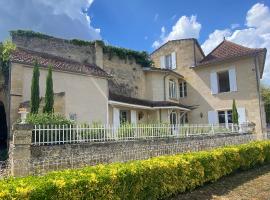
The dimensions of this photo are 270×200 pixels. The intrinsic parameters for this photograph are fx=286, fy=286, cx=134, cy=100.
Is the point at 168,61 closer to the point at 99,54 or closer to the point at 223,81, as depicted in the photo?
the point at 223,81

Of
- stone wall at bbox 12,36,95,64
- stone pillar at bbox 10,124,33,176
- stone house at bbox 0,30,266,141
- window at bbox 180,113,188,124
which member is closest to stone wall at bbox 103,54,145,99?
stone house at bbox 0,30,266,141

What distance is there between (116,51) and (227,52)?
33.2 ft

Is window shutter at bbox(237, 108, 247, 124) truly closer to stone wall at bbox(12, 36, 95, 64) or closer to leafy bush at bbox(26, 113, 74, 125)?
stone wall at bbox(12, 36, 95, 64)

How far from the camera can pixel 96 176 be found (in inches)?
235

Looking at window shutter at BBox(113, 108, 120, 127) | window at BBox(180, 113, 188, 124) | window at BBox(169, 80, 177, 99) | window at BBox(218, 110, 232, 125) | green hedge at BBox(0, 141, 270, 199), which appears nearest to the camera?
green hedge at BBox(0, 141, 270, 199)

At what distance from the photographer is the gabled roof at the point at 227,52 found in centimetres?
2327

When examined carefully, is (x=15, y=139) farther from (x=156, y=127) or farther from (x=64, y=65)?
(x=64, y=65)

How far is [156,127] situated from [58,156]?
541cm

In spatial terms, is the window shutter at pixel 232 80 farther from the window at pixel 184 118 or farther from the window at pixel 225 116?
the window at pixel 184 118

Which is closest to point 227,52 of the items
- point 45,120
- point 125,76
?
point 125,76

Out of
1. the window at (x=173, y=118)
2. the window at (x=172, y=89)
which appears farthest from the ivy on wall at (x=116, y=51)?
the window at (x=173, y=118)

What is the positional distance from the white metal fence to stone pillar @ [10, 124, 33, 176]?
0.41 meters

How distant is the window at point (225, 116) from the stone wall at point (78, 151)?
424 inches

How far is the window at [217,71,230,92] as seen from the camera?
25809 millimetres
